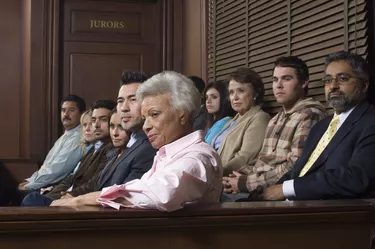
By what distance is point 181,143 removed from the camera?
2150mm

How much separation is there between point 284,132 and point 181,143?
56.7 inches

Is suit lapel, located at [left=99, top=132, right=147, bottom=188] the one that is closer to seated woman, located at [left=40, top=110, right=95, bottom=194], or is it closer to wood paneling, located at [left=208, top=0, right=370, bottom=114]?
wood paneling, located at [left=208, top=0, right=370, bottom=114]

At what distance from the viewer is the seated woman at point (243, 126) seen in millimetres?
3779

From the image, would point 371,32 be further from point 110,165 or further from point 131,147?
point 110,165

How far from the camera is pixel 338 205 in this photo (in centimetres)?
190

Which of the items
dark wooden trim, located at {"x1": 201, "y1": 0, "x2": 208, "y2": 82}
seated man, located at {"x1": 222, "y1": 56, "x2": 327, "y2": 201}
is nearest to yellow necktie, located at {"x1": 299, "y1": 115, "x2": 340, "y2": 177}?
seated man, located at {"x1": 222, "y1": 56, "x2": 327, "y2": 201}

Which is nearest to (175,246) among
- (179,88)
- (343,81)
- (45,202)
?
(179,88)

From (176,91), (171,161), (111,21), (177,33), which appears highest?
(111,21)

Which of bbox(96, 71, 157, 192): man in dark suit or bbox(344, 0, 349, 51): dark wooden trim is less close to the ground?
bbox(344, 0, 349, 51): dark wooden trim

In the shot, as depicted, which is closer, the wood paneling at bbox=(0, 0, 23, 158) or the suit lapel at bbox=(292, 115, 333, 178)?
the suit lapel at bbox=(292, 115, 333, 178)

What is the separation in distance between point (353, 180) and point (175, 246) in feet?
3.31

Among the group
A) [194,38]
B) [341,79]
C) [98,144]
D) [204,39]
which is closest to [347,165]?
[341,79]

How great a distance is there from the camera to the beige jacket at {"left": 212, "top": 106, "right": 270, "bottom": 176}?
12.3 ft

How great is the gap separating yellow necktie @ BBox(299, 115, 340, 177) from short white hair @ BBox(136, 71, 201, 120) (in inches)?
32.9
